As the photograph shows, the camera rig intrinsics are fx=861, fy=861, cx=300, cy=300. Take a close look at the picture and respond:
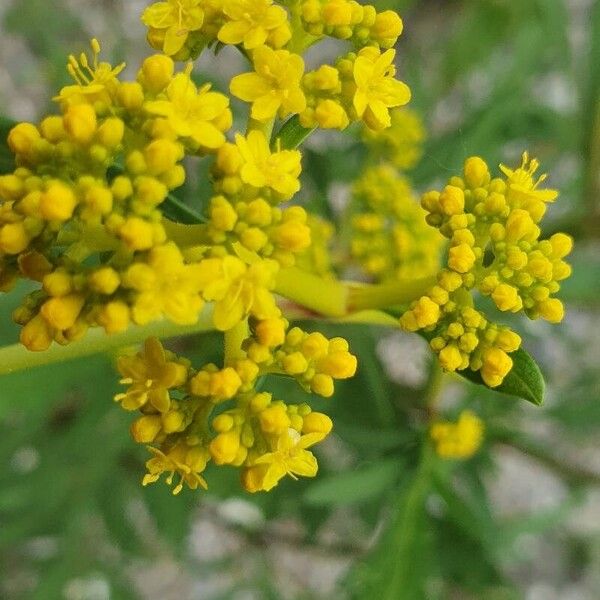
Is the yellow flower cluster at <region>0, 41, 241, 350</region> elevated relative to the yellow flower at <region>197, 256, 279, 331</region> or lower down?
elevated

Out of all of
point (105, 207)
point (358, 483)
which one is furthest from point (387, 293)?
point (358, 483)

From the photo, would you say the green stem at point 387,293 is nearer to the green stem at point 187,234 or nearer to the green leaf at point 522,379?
the green leaf at point 522,379

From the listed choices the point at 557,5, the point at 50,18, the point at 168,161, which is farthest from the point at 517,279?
the point at 50,18

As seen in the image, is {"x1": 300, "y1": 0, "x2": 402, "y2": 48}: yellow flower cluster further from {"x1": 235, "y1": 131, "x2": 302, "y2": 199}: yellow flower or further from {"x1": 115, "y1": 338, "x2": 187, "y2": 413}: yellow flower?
{"x1": 115, "y1": 338, "x2": 187, "y2": 413}: yellow flower

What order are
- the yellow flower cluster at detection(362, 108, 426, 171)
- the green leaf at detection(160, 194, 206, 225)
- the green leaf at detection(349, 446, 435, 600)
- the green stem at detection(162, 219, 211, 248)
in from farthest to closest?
the yellow flower cluster at detection(362, 108, 426, 171) → the green leaf at detection(349, 446, 435, 600) → the green leaf at detection(160, 194, 206, 225) → the green stem at detection(162, 219, 211, 248)

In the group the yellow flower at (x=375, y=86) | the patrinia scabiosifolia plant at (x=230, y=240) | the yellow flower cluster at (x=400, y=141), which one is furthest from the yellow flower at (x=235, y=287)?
the yellow flower cluster at (x=400, y=141)

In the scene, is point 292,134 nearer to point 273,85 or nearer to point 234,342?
point 273,85

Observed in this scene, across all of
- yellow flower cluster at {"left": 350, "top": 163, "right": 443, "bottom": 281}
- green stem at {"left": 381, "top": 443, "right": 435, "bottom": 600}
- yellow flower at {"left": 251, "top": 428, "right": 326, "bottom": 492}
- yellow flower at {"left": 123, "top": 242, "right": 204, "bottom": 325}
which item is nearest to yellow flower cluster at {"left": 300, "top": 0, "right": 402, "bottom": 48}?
yellow flower at {"left": 123, "top": 242, "right": 204, "bottom": 325}
